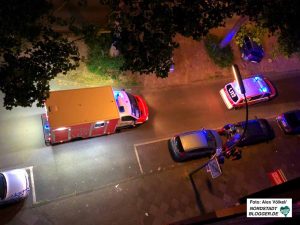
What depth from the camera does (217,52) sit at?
25.7m

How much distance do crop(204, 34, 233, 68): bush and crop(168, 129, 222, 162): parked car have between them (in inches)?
278

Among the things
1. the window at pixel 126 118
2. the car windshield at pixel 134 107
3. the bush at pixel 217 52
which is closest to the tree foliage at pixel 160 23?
the car windshield at pixel 134 107

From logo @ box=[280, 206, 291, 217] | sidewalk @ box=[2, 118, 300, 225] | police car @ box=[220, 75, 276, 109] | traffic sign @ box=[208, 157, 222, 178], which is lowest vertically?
sidewalk @ box=[2, 118, 300, 225]

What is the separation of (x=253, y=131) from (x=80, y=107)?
36.2 ft

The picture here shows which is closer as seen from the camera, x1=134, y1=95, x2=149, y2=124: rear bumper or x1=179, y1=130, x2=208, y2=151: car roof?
x1=179, y1=130, x2=208, y2=151: car roof

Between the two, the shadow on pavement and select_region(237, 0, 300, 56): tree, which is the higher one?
select_region(237, 0, 300, 56): tree

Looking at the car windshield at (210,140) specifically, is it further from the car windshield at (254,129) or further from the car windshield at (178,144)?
the car windshield at (254,129)

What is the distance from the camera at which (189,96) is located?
23359 mm

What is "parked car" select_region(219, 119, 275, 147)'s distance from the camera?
2141 centimetres

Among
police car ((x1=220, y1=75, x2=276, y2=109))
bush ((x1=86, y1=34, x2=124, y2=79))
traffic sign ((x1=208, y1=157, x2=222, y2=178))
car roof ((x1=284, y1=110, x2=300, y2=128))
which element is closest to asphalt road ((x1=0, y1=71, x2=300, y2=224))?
police car ((x1=220, y1=75, x2=276, y2=109))

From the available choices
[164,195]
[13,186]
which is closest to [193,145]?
[164,195]

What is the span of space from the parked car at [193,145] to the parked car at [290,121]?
5.61m

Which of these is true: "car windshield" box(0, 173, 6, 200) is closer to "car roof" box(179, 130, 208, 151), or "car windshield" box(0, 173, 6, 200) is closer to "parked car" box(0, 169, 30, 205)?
"parked car" box(0, 169, 30, 205)

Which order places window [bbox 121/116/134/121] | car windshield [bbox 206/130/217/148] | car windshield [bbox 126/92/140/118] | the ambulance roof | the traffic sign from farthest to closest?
1. car windshield [bbox 206/130/217/148]
2. car windshield [bbox 126/92/140/118]
3. window [bbox 121/116/134/121]
4. the ambulance roof
5. the traffic sign
